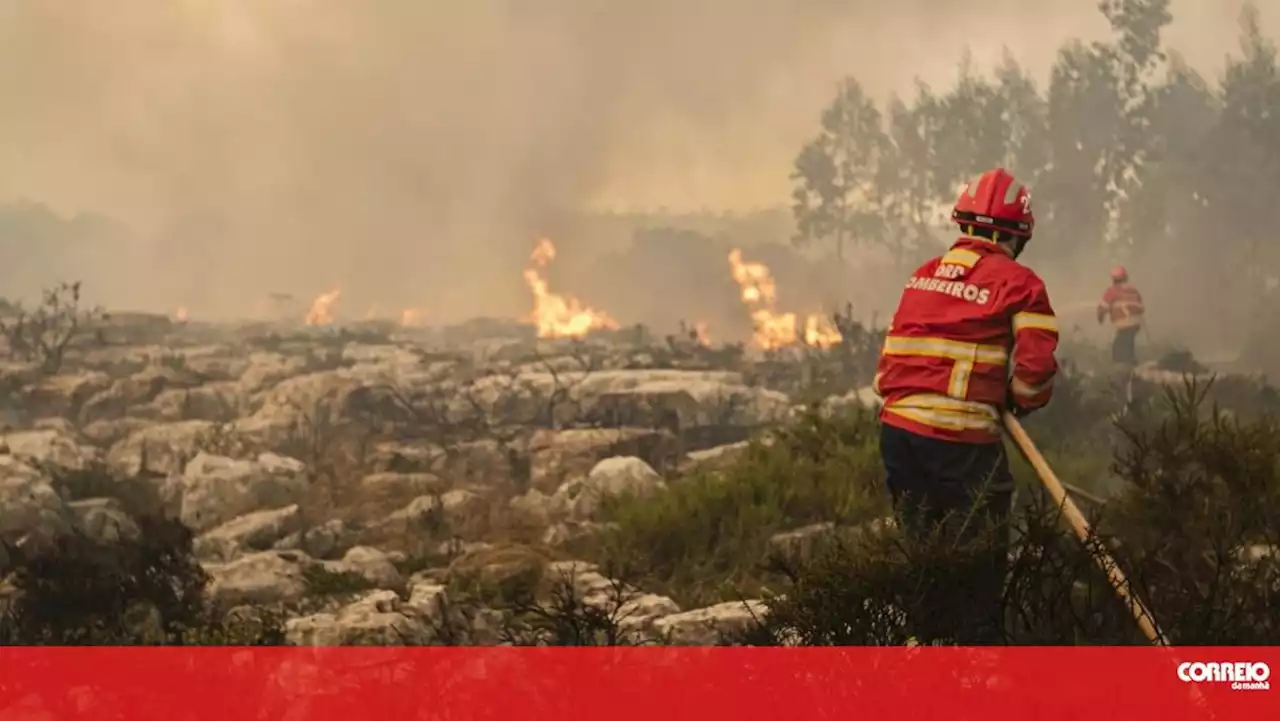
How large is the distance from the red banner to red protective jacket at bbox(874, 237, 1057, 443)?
740 millimetres

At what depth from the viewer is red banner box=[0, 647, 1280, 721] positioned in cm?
320

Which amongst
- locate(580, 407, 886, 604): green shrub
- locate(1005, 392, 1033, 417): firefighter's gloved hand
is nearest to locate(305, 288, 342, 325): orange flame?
locate(580, 407, 886, 604): green shrub

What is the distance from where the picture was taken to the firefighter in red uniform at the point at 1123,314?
14.0ft

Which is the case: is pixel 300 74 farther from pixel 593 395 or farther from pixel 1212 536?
pixel 1212 536

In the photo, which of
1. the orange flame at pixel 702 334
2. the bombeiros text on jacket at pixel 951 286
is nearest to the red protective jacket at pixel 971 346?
the bombeiros text on jacket at pixel 951 286

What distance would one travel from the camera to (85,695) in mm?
3699

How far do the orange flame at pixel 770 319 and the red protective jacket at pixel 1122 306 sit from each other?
1.14 metres

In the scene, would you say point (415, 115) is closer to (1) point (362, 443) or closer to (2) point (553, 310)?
(2) point (553, 310)

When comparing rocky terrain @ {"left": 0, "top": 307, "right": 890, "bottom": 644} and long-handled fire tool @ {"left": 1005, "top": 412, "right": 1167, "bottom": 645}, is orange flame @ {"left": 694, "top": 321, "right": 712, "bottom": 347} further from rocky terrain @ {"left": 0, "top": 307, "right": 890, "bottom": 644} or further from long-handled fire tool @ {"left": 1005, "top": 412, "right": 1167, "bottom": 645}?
long-handled fire tool @ {"left": 1005, "top": 412, "right": 1167, "bottom": 645}

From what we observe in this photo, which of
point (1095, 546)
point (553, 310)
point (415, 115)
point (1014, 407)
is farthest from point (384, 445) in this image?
point (1095, 546)

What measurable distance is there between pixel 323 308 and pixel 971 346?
8.60ft

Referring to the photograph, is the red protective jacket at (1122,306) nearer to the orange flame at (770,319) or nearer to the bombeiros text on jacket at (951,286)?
the orange flame at (770,319)

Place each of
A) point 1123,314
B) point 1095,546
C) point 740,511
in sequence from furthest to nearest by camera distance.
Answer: point 1123,314 → point 740,511 → point 1095,546

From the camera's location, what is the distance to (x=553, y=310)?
4.37 metres
